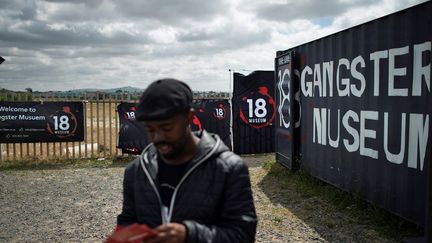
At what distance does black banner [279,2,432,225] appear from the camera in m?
4.53

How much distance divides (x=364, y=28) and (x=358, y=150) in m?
1.79

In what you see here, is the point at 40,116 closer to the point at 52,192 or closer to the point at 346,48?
the point at 52,192

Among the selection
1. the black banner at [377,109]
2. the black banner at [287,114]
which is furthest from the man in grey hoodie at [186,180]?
the black banner at [287,114]

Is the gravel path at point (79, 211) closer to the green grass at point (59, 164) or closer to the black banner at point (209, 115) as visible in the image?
the green grass at point (59, 164)

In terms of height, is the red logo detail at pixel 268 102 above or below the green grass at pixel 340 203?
above

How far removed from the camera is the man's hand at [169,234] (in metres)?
1.53

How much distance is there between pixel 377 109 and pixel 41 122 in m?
8.71

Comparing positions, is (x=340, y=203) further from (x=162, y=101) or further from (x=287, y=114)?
(x=162, y=101)

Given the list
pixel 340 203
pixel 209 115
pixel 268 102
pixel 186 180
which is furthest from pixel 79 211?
pixel 268 102

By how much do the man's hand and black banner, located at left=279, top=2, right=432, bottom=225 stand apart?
3.32m

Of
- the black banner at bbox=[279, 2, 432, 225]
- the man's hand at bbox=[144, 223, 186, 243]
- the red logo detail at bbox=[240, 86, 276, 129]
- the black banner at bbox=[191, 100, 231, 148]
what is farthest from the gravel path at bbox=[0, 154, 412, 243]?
the man's hand at bbox=[144, 223, 186, 243]

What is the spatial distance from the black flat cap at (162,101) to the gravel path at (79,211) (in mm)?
3692

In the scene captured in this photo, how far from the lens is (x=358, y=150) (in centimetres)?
588

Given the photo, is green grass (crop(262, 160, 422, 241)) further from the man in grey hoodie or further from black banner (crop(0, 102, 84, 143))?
black banner (crop(0, 102, 84, 143))
